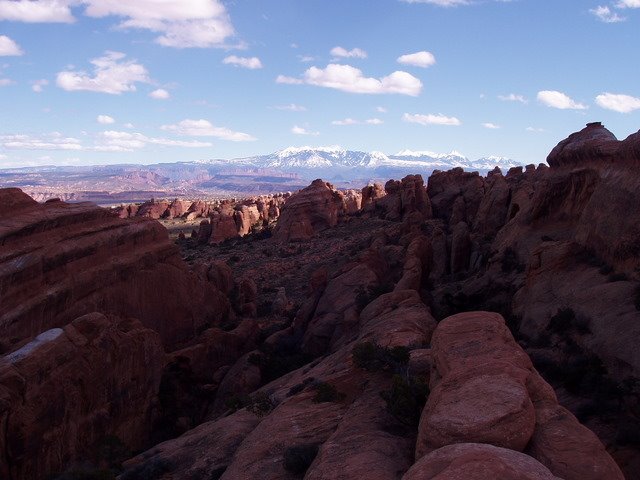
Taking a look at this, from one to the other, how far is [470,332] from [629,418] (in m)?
4.66

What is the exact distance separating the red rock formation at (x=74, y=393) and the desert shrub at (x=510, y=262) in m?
17.4

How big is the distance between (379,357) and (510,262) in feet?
44.7

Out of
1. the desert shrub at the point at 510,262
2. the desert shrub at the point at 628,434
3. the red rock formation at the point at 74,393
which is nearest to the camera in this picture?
the desert shrub at the point at 628,434

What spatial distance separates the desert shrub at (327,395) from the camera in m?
16.3

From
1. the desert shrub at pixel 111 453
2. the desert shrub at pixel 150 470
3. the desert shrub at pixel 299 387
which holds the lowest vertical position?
the desert shrub at pixel 111 453

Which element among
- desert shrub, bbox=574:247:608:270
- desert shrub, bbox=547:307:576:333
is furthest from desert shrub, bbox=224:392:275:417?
desert shrub, bbox=574:247:608:270

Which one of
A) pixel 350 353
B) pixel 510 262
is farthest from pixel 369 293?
pixel 350 353

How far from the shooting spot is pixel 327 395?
16359 mm

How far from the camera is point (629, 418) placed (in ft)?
45.8

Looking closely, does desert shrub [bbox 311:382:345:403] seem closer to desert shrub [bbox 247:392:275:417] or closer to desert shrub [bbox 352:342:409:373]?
desert shrub [bbox 352:342:409:373]

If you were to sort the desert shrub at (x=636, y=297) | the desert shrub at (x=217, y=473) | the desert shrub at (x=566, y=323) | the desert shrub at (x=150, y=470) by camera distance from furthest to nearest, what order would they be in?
the desert shrub at (x=566, y=323), the desert shrub at (x=636, y=297), the desert shrub at (x=150, y=470), the desert shrub at (x=217, y=473)

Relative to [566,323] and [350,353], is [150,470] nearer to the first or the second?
[350,353]

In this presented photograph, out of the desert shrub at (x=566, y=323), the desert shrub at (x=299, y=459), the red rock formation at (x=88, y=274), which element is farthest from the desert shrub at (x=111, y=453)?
the desert shrub at (x=566, y=323)

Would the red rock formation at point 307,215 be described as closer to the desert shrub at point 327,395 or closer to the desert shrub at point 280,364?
the desert shrub at point 280,364
